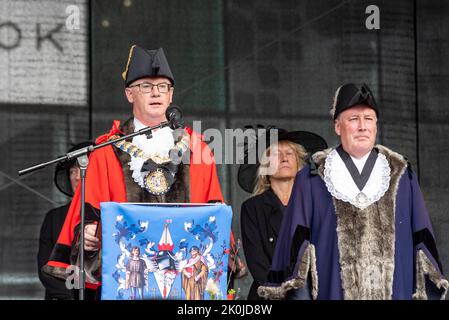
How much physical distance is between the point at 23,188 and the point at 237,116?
160 centimetres

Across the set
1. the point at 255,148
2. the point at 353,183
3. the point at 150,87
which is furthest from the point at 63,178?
the point at 353,183

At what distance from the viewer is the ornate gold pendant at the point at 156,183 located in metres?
6.09

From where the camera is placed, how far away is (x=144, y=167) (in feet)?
20.1

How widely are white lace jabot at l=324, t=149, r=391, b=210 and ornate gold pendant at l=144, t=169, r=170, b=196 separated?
90cm

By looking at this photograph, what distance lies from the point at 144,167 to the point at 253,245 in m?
1.71

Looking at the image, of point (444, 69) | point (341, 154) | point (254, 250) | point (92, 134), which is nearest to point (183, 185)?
point (341, 154)

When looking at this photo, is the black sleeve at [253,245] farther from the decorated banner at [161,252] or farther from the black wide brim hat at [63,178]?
the decorated banner at [161,252]

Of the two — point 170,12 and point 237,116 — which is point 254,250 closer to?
point 237,116

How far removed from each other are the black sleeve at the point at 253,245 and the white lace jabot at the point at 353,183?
70.5 inches

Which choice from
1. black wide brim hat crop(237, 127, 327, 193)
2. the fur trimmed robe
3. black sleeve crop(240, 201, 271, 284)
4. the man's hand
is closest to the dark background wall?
black wide brim hat crop(237, 127, 327, 193)

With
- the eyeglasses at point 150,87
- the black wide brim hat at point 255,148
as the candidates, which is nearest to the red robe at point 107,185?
the eyeglasses at point 150,87

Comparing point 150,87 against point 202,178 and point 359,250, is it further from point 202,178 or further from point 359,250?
point 359,250

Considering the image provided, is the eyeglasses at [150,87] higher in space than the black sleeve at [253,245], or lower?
higher

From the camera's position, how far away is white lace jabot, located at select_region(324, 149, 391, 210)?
18.5 ft
